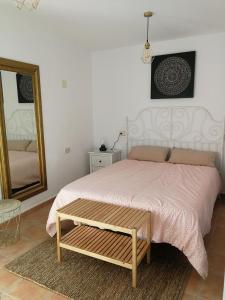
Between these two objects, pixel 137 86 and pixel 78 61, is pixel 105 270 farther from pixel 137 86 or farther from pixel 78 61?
pixel 78 61

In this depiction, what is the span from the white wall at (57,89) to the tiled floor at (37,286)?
0.57 meters

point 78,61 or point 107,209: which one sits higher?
point 78,61

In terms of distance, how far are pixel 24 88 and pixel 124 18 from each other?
1459 millimetres

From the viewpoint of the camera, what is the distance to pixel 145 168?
3215 mm

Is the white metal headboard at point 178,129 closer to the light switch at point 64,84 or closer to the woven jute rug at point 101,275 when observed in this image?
the light switch at point 64,84

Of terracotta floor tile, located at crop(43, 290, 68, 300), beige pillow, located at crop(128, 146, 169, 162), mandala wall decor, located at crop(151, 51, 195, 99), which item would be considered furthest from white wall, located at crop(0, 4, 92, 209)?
terracotta floor tile, located at crop(43, 290, 68, 300)

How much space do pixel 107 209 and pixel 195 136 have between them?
7.08 ft

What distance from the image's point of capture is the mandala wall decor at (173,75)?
350 centimetres

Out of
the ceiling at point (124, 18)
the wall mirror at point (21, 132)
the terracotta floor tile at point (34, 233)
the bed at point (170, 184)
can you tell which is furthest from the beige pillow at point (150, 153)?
the terracotta floor tile at point (34, 233)

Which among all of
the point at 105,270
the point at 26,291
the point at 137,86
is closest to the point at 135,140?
the point at 137,86

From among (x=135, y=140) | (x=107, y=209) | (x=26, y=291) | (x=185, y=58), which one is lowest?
(x=26, y=291)

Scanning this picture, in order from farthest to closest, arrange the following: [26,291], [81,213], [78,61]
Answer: [78,61] < [81,213] < [26,291]

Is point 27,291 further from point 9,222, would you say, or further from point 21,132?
point 21,132

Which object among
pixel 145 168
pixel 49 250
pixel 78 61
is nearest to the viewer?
pixel 49 250
